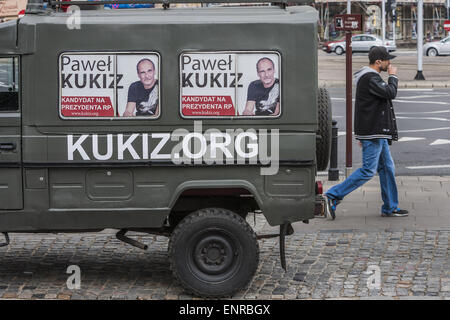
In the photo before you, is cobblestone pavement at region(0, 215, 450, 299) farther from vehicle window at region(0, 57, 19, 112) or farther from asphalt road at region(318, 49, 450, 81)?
asphalt road at region(318, 49, 450, 81)

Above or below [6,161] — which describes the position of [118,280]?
below

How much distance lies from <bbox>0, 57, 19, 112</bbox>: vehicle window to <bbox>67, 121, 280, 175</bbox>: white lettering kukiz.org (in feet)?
1.81

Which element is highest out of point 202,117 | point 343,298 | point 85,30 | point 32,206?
point 85,30

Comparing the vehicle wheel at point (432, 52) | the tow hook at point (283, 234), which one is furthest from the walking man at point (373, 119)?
the vehicle wheel at point (432, 52)

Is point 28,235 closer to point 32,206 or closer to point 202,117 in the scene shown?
point 32,206

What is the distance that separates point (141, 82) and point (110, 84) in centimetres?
24

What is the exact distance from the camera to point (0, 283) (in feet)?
26.1

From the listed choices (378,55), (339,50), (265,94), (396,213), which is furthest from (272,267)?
(339,50)

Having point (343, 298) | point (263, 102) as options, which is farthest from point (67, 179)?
point (343, 298)

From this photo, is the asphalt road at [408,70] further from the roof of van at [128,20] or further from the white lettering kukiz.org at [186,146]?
the white lettering kukiz.org at [186,146]

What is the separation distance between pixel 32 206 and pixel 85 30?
144cm

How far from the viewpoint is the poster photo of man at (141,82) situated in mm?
7289

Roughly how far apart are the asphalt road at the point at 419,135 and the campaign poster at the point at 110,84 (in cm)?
749

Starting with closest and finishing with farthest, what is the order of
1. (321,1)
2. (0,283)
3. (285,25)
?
1. (285,25)
2. (0,283)
3. (321,1)
